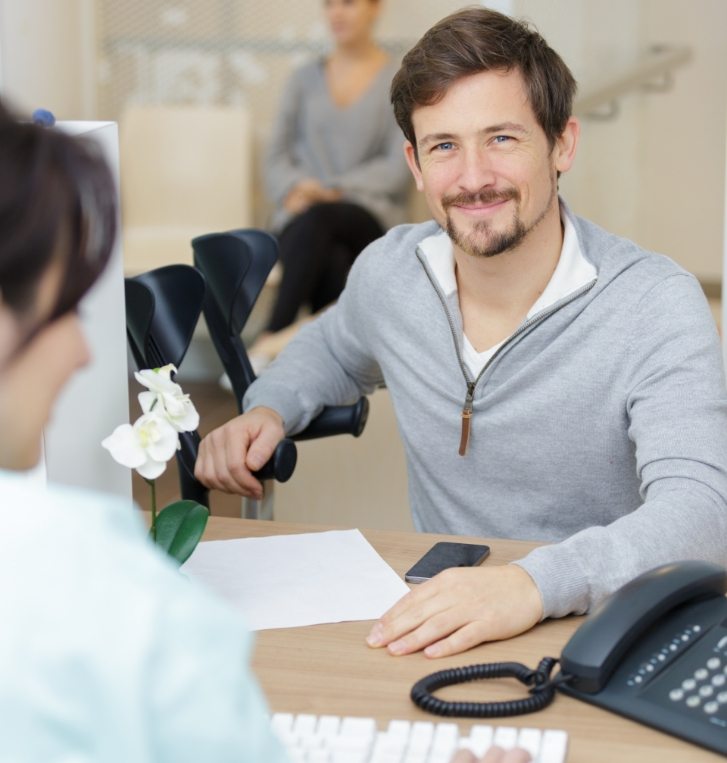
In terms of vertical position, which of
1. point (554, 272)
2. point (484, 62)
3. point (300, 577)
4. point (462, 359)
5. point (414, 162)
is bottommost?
point (300, 577)

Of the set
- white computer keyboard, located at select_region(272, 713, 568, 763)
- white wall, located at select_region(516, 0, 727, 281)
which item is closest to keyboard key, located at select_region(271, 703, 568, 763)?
white computer keyboard, located at select_region(272, 713, 568, 763)

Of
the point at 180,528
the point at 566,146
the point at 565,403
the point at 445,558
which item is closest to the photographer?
the point at 180,528

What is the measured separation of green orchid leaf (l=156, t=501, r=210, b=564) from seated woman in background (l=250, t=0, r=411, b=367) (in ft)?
9.71

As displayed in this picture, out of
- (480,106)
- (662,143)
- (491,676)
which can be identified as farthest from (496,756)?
(662,143)

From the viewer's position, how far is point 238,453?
5.32 feet

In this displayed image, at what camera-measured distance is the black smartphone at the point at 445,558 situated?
1304mm

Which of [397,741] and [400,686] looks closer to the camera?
[397,741]

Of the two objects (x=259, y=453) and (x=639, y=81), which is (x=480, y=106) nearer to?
(x=259, y=453)

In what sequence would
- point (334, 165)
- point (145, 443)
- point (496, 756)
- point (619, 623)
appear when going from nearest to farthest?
point (496, 756) < point (619, 623) < point (145, 443) < point (334, 165)

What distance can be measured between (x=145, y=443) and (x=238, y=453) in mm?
505

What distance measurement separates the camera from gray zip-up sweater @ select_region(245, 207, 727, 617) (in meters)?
1.31

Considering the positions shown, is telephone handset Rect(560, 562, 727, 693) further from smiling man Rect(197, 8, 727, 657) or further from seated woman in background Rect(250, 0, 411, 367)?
seated woman in background Rect(250, 0, 411, 367)

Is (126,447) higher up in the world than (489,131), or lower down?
lower down

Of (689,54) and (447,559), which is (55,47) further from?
(447,559)
